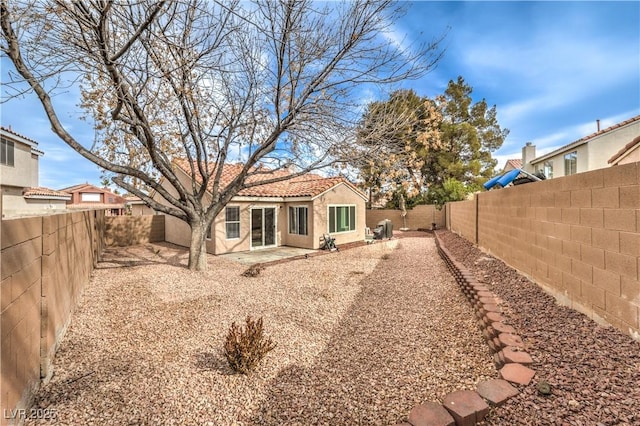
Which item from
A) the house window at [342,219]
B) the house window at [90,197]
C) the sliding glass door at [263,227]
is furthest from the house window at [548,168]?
the house window at [90,197]

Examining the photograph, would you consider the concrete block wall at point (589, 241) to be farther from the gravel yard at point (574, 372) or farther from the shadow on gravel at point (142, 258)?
the shadow on gravel at point (142, 258)

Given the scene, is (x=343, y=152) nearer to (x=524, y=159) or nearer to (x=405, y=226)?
(x=405, y=226)

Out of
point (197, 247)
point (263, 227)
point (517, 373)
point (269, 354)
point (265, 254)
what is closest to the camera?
point (517, 373)

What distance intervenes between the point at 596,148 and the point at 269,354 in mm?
21982

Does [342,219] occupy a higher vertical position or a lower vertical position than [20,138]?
lower

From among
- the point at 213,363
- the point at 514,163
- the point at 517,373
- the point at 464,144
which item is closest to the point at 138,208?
the point at 213,363

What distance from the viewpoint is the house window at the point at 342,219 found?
15.8m

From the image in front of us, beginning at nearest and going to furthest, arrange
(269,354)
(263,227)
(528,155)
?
(269,354) → (263,227) → (528,155)

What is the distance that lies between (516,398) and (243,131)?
30.3 ft

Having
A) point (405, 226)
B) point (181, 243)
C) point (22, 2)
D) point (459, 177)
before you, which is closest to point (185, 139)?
point (22, 2)

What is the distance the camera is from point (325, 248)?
562 inches

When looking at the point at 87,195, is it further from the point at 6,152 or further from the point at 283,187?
the point at 283,187

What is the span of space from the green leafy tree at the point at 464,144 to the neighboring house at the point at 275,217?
14.3m

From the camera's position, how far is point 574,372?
9.32 ft
